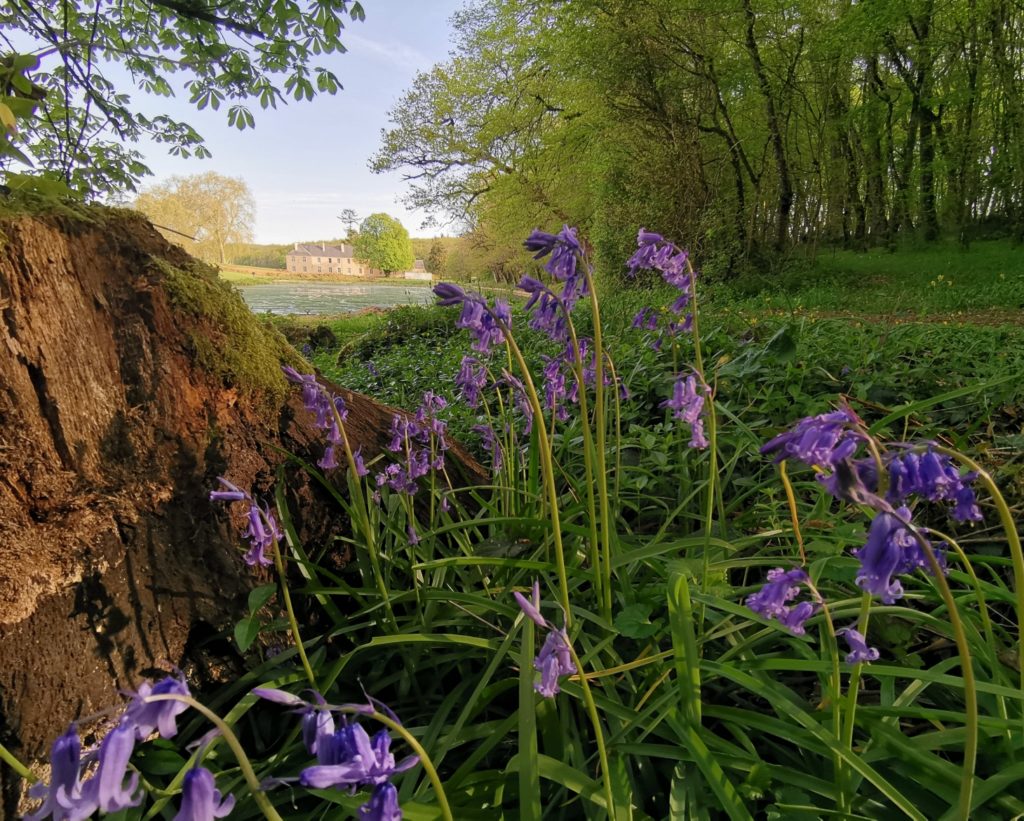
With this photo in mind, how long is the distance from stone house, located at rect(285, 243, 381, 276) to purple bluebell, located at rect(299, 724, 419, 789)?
320 ft

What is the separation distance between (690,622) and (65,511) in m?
1.79

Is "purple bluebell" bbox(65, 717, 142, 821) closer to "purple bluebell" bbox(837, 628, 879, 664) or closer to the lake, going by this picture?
"purple bluebell" bbox(837, 628, 879, 664)

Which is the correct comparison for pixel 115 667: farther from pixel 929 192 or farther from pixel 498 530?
pixel 929 192

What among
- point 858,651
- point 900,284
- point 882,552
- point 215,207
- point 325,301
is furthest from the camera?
point 215,207

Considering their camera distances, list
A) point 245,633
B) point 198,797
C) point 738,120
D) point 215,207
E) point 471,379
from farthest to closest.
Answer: point 215,207, point 738,120, point 471,379, point 245,633, point 198,797

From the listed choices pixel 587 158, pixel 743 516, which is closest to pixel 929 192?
pixel 587 158

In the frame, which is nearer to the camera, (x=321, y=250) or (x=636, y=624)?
(x=636, y=624)

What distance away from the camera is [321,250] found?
103 meters

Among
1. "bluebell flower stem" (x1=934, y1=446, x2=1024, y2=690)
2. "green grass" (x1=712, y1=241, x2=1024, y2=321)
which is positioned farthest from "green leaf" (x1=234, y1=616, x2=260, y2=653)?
"green grass" (x1=712, y1=241, x2=1024, y2=321)

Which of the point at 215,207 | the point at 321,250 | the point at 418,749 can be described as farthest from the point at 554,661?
the point at 321,250

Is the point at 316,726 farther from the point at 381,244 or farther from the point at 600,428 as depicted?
the point at 381,244


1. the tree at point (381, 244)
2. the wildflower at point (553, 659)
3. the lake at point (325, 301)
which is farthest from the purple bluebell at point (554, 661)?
the tree at point (381, 244)

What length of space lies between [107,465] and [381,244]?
8880 cm

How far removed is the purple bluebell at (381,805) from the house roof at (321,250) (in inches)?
4177
